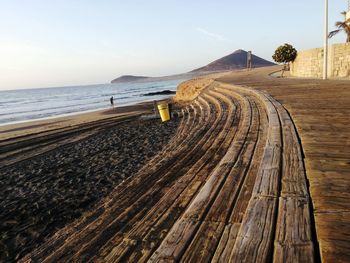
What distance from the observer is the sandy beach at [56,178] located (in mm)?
3906

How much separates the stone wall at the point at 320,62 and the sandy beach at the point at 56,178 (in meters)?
14.9

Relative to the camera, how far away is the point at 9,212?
4523 mm

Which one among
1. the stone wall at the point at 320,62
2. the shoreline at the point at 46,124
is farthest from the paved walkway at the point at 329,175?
the shoreline at the point at 46,124

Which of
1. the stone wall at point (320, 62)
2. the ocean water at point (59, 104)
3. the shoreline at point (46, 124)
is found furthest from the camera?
the ocean water at point (59, 104)

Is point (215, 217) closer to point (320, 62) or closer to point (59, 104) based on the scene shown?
point (320, 62)

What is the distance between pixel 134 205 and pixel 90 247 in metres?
0.89

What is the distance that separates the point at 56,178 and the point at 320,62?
2177 centimetres

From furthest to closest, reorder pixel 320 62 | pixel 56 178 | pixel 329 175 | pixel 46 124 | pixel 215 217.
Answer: pixel 320 62, pixel 46 124, pixel 56 178, pixel 329 175, pixel 215 217

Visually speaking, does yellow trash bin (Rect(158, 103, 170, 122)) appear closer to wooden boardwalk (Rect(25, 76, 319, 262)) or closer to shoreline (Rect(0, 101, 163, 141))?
shoreline (Rect(0, 101, 163, 141))

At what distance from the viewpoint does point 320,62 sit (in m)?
19.9

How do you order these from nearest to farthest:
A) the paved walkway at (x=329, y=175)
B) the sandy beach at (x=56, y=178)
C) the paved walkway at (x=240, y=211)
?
the paved walkway at (x=329, y=175) → the paved walkway at (x=240, y=211) → the sandy beach at (x=56, y=178)

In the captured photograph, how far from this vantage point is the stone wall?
17.4 meters

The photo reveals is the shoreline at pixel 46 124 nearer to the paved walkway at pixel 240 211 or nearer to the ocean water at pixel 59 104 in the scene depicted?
the ocean water at pixel 59 104

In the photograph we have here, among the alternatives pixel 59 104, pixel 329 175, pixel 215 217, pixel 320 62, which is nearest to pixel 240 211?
pixel 215 217
